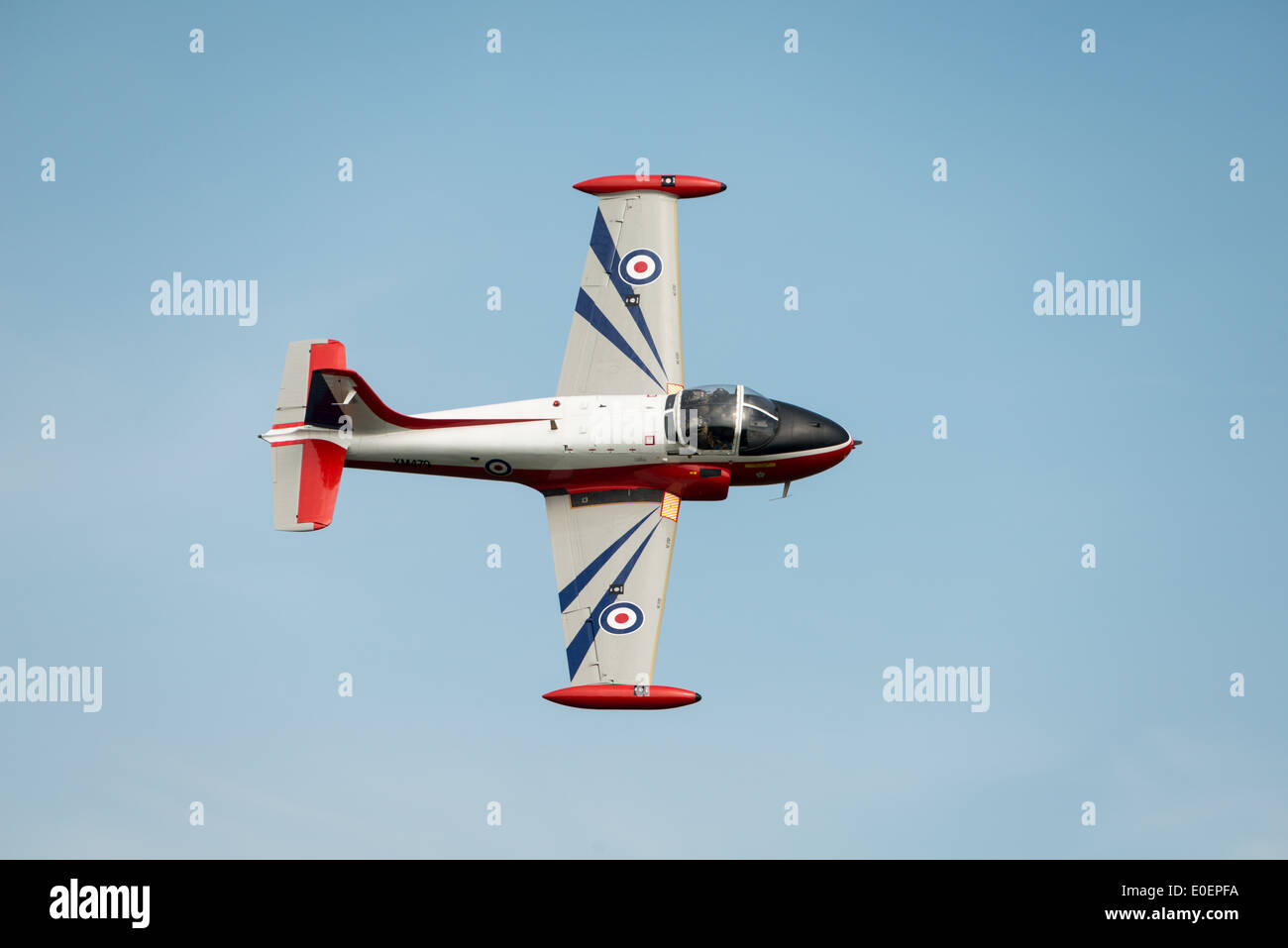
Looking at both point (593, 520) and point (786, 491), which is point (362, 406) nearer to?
point (593, 520)

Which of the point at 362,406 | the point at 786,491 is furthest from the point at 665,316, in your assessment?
the point at 362,406

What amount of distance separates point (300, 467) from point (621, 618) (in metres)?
8.39

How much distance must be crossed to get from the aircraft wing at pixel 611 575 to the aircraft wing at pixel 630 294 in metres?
2.88

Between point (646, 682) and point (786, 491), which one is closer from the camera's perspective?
point (646, 682)

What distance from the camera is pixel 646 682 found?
1310 inches

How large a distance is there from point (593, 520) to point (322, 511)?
640 cm

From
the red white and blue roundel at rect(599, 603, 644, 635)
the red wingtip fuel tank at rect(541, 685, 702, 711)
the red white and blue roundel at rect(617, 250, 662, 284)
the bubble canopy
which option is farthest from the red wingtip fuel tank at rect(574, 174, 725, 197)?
the red wingtip fuel tank at rect(541, 685, 702, 711)

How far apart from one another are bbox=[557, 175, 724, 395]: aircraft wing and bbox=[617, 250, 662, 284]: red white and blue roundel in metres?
0.02

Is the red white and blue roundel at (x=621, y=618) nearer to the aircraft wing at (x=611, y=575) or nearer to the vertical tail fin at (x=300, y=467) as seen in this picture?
the aircraft wing at (x=611, y=575)

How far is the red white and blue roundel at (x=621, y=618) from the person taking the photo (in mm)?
33844

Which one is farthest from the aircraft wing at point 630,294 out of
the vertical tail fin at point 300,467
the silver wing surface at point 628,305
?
the vertical tail fin at point 300,467

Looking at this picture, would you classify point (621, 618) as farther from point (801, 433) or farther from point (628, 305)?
point (628, 305)

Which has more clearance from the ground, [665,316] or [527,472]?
[665,316]

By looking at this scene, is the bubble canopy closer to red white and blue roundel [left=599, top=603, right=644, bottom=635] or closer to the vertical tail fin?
red white and blue roundel [left=599, top=603, right=644, bottom=635]
